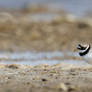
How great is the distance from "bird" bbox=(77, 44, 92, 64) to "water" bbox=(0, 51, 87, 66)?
54.3 inches

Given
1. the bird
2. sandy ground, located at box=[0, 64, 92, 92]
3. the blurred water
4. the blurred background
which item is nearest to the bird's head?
the bird

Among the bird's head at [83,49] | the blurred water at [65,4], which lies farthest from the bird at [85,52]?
the blurred water at [65,4]

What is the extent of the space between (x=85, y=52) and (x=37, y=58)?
2.88 metres

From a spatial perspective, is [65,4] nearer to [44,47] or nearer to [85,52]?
[44,47]

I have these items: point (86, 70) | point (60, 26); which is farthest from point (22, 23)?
point (86, 70)

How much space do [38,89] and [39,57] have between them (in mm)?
4780

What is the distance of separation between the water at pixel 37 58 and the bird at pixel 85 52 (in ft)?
4.53

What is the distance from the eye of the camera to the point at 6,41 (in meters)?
13.5

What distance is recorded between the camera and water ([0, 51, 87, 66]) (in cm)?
1000

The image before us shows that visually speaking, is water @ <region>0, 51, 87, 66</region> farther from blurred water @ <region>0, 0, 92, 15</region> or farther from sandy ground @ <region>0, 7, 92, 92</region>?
blurred water @ <region>0, 0, 92, 15</region>

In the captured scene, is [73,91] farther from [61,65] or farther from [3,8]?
[3,8]

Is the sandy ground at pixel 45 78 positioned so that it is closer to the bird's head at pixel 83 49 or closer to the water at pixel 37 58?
the bird's head at pixel 83 49

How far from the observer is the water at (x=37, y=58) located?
10.0 meters

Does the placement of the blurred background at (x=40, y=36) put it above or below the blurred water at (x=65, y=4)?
below
